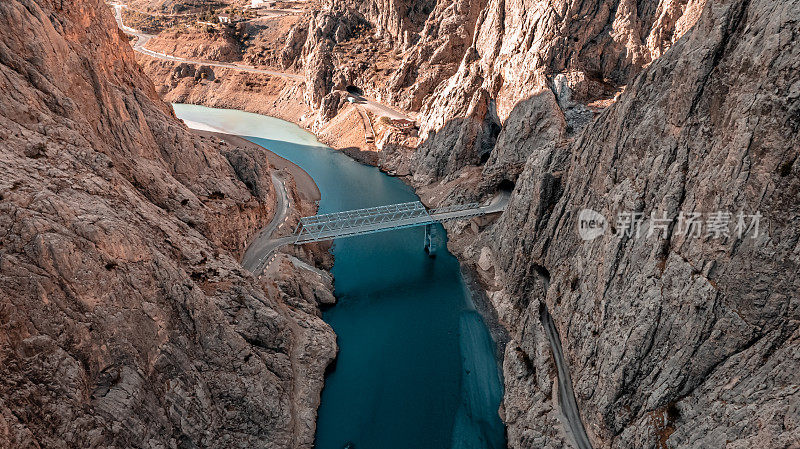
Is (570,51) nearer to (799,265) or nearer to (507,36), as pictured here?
(507,36)

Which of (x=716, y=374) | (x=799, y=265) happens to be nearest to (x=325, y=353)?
(x=716, y=374)

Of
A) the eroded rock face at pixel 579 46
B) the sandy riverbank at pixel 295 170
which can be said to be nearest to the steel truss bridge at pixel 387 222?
the eroded rock face at pixel 579 46

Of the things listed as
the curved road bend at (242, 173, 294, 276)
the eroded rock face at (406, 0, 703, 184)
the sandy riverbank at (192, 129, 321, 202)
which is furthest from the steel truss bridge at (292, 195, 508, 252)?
the sandy riverbank at (192, 129, 321, 202)

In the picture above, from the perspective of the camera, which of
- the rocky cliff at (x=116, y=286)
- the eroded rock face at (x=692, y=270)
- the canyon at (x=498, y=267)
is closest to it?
the eroded rock face at (x=692, y=270)

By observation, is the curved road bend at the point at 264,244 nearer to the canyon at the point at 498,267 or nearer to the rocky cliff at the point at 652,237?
the canyon at the point at 498,267

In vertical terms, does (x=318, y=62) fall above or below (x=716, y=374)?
above

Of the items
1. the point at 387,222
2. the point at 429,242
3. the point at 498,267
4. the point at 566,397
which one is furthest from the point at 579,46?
the point at 566,397
